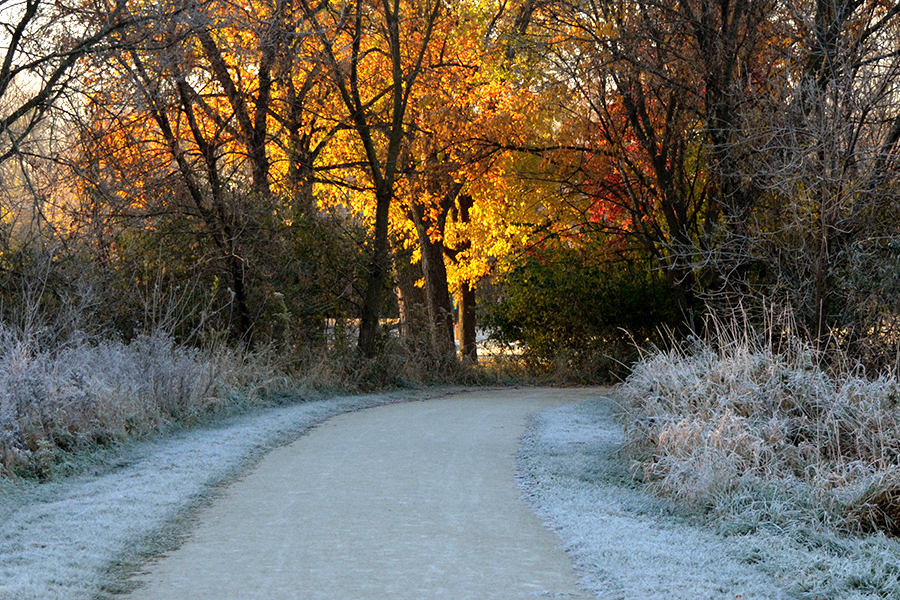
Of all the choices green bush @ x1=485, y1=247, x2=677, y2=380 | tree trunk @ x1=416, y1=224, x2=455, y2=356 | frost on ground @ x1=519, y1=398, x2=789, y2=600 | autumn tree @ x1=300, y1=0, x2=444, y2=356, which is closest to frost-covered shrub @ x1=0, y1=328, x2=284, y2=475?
frost on ground @ x1=519, y1=398, x2=789, y2=600

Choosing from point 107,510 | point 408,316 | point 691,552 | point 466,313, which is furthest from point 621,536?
point 466,313

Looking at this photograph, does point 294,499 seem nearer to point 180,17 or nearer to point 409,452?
point 409,452

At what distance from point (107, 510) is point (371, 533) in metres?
2.06

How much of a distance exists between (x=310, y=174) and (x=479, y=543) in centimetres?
1472

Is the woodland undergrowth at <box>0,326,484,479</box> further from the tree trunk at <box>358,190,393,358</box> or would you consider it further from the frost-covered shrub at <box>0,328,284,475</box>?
the tree trunk at <box>358,190,393,358</box>

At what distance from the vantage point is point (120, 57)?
43.8ft

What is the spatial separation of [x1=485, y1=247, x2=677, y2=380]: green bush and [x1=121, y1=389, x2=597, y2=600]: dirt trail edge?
13330 millimetres

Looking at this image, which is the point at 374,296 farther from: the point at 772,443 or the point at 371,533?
the point at 371,533

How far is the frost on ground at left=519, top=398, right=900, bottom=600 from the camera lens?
593 cm

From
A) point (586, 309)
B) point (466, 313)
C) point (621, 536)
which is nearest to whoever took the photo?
point (621, 536)

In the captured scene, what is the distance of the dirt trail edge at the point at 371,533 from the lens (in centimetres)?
591

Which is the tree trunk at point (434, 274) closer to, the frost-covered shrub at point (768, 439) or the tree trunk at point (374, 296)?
the tree trunk at point (374, 296)

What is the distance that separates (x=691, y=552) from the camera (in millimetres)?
6680

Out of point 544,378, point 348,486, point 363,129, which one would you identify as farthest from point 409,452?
point 544,378
